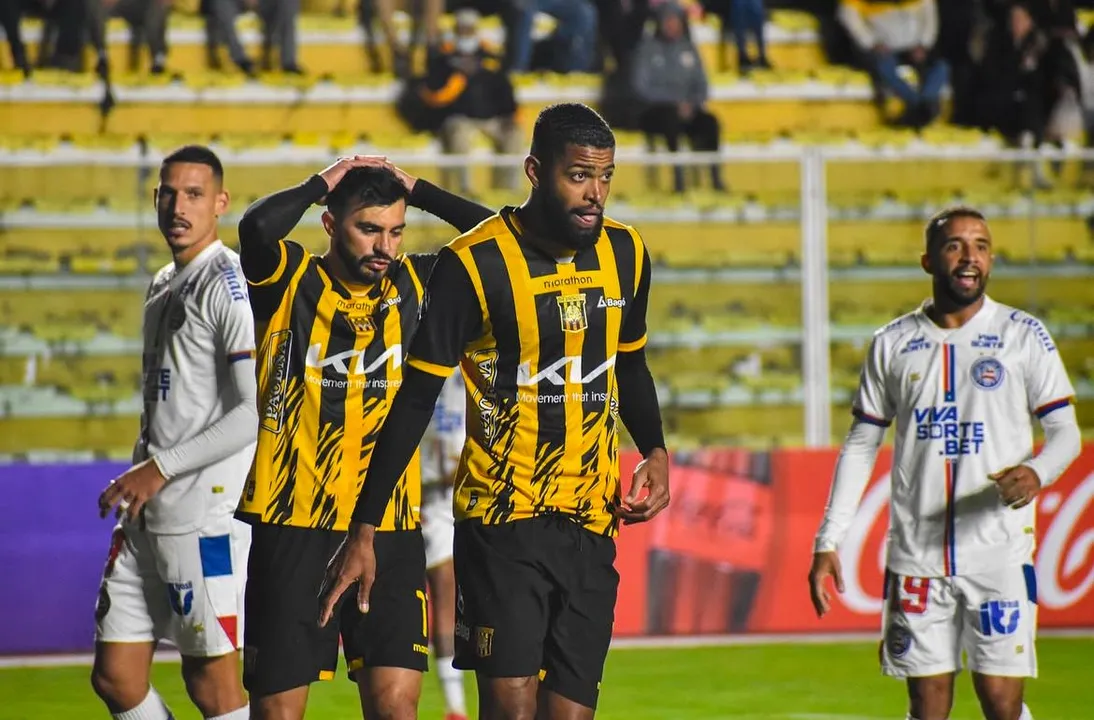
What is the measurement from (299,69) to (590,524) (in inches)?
479

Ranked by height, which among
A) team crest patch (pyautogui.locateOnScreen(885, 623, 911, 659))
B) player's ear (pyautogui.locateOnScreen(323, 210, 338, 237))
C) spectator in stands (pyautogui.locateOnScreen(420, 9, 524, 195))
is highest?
spectator in stands (pyautogui.locateOnScreen(420, 9, 524, 195))

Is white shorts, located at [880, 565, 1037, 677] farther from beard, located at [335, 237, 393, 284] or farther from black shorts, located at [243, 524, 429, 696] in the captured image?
beard, located at [335, 237, 393, 284]

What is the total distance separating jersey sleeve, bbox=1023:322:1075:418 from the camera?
5.91m

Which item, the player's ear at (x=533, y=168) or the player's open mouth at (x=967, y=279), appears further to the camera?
the player's open mouth at (x=967, y=279)

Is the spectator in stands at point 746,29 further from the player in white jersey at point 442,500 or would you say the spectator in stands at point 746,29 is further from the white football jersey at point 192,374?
the white football jersey at point 192,374

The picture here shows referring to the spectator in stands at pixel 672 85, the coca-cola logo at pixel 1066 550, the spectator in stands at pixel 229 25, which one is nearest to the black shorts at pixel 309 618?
the coca-cola logo at pixel 1066 550

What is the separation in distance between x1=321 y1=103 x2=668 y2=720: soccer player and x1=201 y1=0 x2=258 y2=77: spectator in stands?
11.8 metres

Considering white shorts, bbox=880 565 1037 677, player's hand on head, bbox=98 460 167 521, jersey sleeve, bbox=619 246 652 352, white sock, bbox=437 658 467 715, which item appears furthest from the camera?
white sock, bbox=437 658 467 715

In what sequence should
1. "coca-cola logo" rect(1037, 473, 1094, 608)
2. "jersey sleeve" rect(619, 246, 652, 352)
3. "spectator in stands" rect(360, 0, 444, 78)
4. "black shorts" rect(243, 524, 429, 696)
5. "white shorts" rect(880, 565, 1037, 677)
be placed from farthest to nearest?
1. "spectator in stands" rect(360, 0, 444, 78)
2. "coca-cola logo" rect(1037, 473, 1094, 608)
3. "white shorts" rect(880, 565, 1037, 677)
4. "black shorts" rect(243, 524, 429, 696)
5. "jersey sleeve" rect(619, 246, 652, 352)

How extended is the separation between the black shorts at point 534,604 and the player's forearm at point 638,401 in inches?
15.2

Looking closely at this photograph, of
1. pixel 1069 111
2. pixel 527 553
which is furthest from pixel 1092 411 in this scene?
pixel 527 553

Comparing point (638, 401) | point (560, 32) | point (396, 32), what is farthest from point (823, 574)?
point (396, 32)

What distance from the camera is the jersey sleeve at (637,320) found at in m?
4.91

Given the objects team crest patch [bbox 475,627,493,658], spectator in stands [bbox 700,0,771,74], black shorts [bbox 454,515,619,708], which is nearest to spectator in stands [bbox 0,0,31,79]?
spectator in stands [bbox 700,0,771,74]
